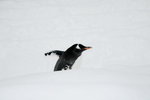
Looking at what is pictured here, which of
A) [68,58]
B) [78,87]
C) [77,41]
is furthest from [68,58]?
[77,41]

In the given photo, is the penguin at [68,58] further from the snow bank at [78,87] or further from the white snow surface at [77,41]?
the snow bank at [78,87]

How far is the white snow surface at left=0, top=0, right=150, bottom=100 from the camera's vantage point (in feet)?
4.29

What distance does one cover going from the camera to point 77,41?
5379 mm

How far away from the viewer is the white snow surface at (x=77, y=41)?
51.5 inches

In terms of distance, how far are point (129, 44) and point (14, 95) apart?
12.7ft

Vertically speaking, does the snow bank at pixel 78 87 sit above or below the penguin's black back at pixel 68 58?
below

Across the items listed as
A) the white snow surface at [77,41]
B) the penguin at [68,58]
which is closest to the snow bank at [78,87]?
the white snow surface at [77,41]

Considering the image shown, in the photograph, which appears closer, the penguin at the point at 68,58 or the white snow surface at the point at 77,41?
the white snow surface at the point at 77,41

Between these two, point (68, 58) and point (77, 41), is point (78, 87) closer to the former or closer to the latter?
point (68, 58)

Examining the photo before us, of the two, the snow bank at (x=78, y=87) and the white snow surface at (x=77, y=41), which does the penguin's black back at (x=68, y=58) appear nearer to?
the white snow surface at (x=77, y=41)

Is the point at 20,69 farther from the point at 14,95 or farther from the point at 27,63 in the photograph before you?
the point at 14,95

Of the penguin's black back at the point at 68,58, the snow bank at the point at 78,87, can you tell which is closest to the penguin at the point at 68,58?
the penguin's black back at the point at 68,58

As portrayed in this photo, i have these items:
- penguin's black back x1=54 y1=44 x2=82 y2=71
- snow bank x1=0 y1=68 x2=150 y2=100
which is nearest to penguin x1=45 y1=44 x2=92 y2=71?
penguin's black back x1=54 y1=44 x2=82 y2=71

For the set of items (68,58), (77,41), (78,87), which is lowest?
(78,87)
